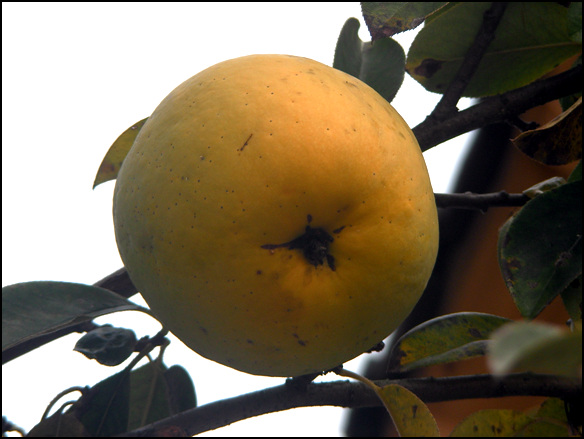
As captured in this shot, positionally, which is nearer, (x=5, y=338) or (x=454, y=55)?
(x=5, y=338)

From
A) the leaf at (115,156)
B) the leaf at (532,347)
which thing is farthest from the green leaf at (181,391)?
the leaf at (532,347)

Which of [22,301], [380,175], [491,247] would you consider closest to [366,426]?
[491,247]

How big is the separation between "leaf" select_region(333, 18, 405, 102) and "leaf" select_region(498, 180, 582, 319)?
13.3 inches

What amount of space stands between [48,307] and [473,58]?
0.75m

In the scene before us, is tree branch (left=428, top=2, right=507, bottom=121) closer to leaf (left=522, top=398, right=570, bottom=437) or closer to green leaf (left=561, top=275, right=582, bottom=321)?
green leaf (left=561, top=275, right=582, bottom=321)

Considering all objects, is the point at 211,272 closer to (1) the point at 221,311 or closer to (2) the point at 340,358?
(1) the point at 221,311

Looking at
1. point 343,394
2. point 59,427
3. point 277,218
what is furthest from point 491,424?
point 59,427

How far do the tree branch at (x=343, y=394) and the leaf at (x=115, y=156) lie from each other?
429 millimetres

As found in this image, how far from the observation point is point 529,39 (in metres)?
1.01

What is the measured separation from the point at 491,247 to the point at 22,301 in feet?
5.78

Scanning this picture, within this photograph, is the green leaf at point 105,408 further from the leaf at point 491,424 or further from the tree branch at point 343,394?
the leaf at point 491,424

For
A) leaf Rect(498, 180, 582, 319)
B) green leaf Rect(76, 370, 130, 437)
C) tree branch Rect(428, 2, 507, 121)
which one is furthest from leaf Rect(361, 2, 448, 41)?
green leaf Rect(76, 370, 130, 437)

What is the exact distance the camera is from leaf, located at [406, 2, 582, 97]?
975mm

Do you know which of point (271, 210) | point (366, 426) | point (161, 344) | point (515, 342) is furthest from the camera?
point (366, 426)
